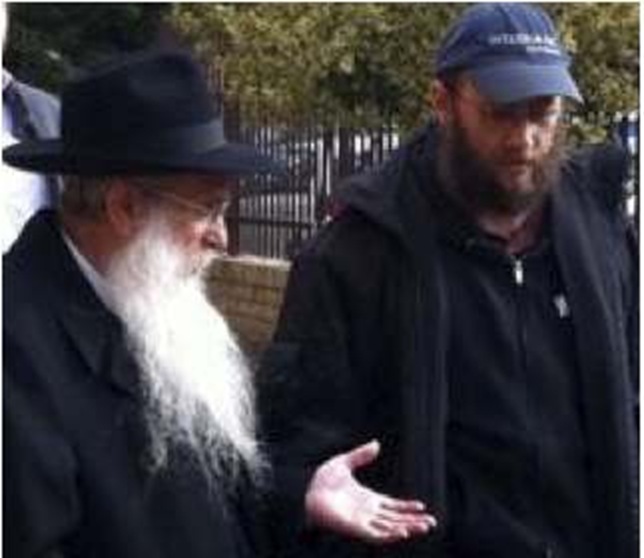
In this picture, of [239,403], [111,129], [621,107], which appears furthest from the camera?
[621,107]

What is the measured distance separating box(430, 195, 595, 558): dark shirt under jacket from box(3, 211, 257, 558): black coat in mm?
768

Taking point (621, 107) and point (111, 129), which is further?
point (621, 107)

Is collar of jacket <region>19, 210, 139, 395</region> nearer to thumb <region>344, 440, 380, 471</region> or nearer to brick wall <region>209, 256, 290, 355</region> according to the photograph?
thumb <region>344, 440, 380, 471</region>

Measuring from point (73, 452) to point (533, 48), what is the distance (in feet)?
4.78

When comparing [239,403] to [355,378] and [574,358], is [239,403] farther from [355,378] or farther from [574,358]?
[574,358]

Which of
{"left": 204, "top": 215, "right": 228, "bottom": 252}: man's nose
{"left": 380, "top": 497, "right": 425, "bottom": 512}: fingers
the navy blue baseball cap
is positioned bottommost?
→ {"left": 380, "top": 497, "right": 425, "bottom": 512}: fingers

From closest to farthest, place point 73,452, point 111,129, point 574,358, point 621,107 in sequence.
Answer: point 73,452 < point 111,129 < point 574,358 < point 621,107

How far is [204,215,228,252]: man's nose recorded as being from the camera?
2770 millimetres

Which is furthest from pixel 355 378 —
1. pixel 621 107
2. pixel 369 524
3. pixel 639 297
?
pixel 621 107

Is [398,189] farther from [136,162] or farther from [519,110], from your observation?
[136,162]

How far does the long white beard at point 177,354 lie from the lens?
2.67 metres

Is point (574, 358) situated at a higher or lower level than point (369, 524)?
higher

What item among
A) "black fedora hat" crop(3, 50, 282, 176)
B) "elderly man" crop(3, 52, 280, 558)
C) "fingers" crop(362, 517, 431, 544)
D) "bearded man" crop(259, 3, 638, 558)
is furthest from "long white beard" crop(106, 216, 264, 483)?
"bearded man" crop(259, 3, 638, 558)

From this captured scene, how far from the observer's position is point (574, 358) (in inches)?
132
